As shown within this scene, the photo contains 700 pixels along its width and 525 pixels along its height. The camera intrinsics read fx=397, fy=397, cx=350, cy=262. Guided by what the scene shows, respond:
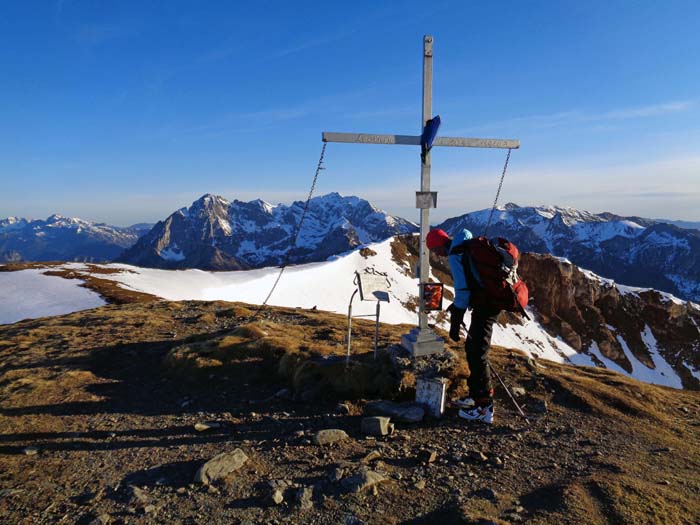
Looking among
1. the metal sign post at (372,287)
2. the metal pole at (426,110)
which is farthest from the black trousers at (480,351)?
the metal sign post at (372,287)

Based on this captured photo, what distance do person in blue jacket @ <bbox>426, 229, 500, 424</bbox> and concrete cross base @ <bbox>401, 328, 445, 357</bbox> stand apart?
65.4 inches

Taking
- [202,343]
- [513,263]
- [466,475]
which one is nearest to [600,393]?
[513,263]

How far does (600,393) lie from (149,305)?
25.0 meters

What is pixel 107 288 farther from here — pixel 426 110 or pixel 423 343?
pixel 426 110

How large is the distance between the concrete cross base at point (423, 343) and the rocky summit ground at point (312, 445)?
0.99ft

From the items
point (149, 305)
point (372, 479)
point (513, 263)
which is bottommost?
point (149, 305)

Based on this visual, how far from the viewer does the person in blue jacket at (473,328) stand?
328 inches

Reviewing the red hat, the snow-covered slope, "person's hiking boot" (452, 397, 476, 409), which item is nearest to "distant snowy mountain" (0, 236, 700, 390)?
the snow-covered slope

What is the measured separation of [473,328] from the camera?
8516mm

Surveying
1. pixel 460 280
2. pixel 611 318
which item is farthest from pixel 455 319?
pixel 611 318

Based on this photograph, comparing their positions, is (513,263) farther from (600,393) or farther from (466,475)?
(600,393)

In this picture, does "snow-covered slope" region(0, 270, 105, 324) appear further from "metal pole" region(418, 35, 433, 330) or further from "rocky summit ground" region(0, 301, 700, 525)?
"metal pole" region(418, 35, 433, 330)

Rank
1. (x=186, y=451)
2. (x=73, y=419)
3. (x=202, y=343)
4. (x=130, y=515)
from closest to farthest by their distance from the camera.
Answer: (x=130, y=515)
(x=186, y=451)
(x=73, y=419)
(x=202, y=343)

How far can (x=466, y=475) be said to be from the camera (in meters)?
6.62
